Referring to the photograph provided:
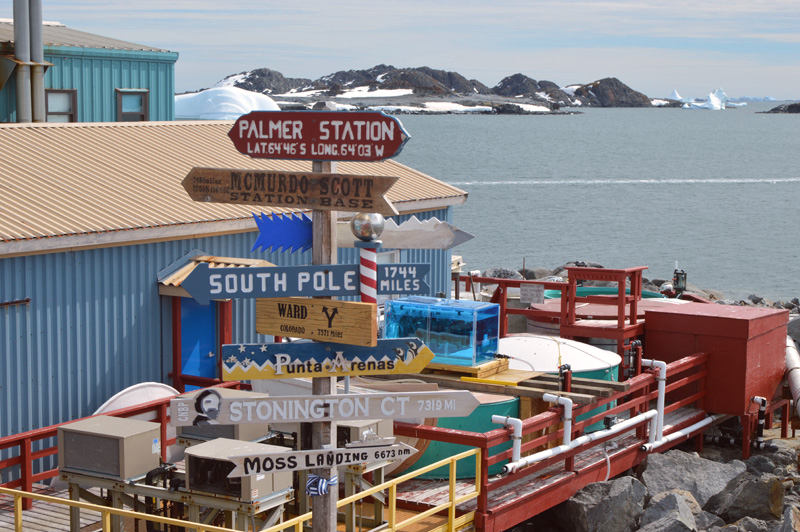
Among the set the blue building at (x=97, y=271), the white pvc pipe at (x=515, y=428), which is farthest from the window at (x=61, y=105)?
the white pvc pipe at (x=515, y=428)

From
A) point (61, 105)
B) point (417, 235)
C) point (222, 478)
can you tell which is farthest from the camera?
point (61, 105)

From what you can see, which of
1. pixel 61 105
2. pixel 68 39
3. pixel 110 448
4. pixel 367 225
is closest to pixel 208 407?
pixel 367 225

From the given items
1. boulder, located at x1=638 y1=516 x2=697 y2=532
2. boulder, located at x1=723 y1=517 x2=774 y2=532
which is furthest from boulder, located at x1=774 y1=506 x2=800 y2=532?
boulder, located at x1=638 y1=516 x2=697 y2=532

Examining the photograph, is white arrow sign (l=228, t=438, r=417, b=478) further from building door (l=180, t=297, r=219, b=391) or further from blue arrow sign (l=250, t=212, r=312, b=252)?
building door (l=180, t=297, r=219, b=391)

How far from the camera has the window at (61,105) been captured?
73.3ft

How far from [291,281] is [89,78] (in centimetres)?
1682

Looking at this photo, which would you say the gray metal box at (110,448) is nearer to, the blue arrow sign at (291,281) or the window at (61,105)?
the blue arrow sign at (291,281)

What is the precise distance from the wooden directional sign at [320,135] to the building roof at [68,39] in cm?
1535

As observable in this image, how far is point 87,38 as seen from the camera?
24.8 meters

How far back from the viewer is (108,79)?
77.2 ft

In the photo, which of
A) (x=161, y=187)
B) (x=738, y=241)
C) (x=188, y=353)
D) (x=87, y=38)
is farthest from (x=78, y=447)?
(x=738, y=241)

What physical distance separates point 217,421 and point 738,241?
7499cm

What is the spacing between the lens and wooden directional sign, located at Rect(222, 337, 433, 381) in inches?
316

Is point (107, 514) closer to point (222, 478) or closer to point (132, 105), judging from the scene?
point (222, 478)
